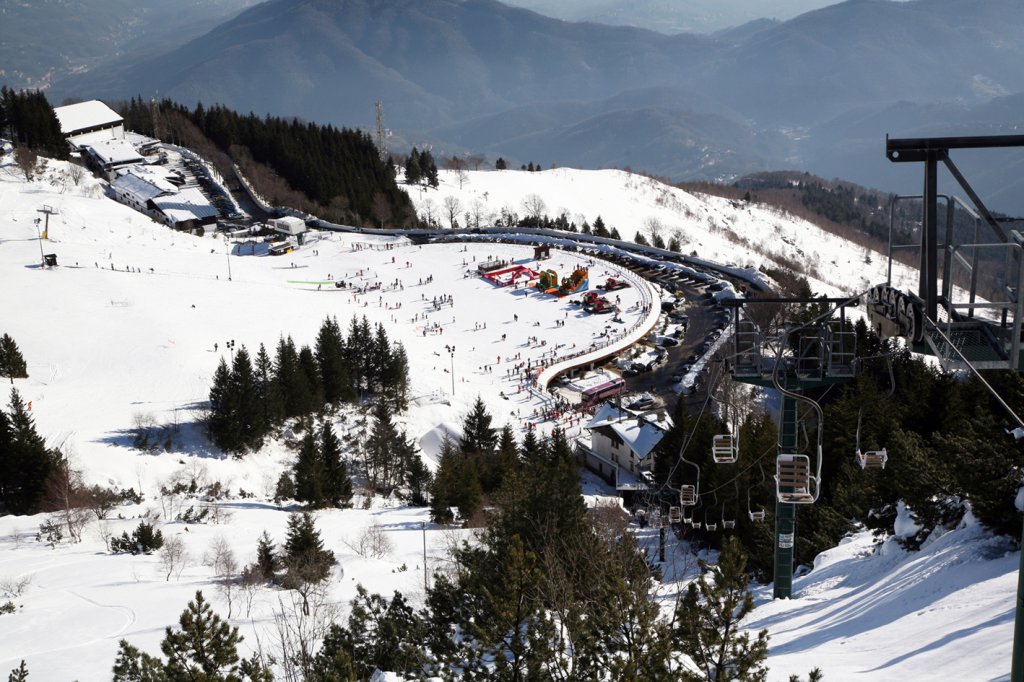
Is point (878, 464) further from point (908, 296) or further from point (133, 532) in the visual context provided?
point (133, 532)

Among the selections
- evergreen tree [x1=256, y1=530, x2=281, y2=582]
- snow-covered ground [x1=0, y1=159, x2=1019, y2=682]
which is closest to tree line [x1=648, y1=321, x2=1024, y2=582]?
snow-covered ground [x1=0, y1=159, x2=1019, y2=682]

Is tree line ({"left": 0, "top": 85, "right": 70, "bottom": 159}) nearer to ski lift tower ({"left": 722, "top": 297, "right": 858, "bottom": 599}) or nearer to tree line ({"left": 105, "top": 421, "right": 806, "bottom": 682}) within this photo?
tree line ({"left": 105, "top": 421, "right": 806, "bottom": 682})

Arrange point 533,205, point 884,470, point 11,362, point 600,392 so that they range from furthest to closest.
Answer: point 533,205
point 600,392
point 11,362
point 884,470

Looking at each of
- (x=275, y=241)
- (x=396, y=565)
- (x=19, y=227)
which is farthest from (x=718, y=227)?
(x=396, y=565)

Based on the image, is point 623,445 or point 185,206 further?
point 185,206

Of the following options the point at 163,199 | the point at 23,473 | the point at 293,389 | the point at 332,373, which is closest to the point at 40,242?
the point at 163,199

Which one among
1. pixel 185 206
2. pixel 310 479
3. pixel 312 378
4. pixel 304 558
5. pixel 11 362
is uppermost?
pixel 185 206

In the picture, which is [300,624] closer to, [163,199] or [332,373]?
[332,373]
